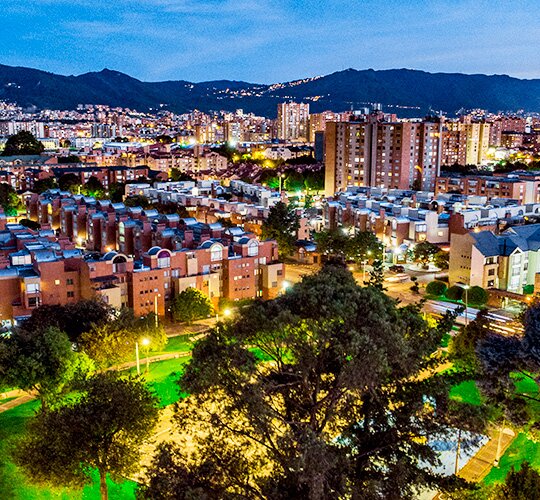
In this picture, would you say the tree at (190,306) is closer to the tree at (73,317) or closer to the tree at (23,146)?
the tree at (73,317)

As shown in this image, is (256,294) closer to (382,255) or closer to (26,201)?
(382,255)

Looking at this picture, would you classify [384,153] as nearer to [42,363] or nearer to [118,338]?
[118,338]

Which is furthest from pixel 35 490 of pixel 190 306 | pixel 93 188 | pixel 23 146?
pixel 23 146

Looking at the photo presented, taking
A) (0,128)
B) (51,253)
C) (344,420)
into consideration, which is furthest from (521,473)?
(0,128)

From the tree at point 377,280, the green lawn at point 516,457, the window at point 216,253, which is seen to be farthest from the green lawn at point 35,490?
the window at point 216,253

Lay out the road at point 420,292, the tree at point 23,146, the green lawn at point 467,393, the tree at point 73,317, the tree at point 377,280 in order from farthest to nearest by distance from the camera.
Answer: the tree at point 23,146 < the road at point 420,292 < the tree at point 73,317 < the green lawn at point 467,393 < the tree at point 377,280

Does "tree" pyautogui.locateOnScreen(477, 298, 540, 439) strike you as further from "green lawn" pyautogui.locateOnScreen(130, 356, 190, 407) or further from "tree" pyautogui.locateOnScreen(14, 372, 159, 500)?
"green lawn" pyautogui.locateOnScreen(130, 356, 190, 407)

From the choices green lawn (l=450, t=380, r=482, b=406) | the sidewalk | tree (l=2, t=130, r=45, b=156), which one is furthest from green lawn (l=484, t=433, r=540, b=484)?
tree (l=2, t=130, r=45, b=156)
